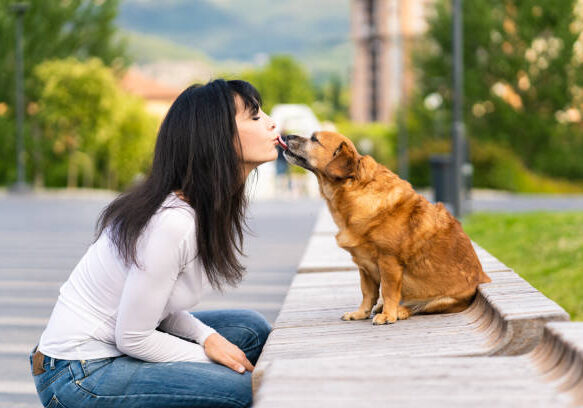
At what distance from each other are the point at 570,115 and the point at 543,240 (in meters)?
33.6

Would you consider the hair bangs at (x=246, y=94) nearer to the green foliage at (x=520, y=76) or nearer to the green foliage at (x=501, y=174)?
the green foliage at (x=501, y=174)

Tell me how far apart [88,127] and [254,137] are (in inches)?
1508

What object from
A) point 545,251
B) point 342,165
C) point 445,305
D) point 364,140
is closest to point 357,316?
point 445,305

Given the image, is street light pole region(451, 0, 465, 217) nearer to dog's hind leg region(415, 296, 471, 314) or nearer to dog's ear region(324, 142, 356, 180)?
dog's hind leg region(415, 296, 471, 314)

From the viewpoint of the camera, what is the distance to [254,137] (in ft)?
10.6

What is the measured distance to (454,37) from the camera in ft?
48.8

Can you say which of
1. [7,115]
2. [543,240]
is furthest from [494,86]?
[543,240]

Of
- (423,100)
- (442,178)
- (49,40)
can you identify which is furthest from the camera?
(49,40)

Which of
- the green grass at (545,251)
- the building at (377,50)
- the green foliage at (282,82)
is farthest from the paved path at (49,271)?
the building at (377,50)

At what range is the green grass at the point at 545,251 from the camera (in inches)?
249

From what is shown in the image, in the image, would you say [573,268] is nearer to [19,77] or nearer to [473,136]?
[19,77]

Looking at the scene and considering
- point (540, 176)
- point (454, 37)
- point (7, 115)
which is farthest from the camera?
point (7, 115)

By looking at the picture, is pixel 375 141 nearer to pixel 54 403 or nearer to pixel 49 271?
pixel 49 271

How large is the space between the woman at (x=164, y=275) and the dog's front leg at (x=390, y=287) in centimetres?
65
